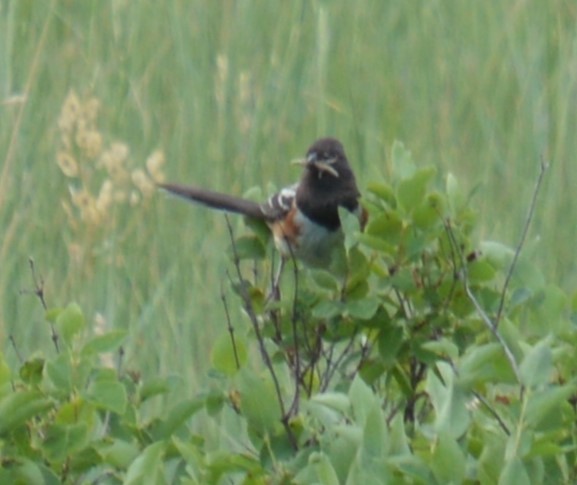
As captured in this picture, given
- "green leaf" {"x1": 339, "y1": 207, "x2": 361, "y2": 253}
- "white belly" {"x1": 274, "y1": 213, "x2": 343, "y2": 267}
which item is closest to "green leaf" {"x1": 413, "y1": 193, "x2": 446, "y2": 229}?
"green leaf" {"x1": 339, "y1": 207, "x2": 361, "y2": 253}

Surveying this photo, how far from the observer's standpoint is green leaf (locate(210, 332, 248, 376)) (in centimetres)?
246

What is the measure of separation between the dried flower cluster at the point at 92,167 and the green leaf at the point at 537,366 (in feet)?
8.73

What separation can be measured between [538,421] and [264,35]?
3.79m

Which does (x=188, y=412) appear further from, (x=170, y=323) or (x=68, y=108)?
(x=68, y=108)

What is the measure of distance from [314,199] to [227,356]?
236 cm

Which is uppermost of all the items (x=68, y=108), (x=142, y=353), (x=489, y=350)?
(x=489, y=350)

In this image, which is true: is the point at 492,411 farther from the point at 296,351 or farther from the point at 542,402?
the point at 296,351

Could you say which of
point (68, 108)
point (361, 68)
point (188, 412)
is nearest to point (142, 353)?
point (68, 108)

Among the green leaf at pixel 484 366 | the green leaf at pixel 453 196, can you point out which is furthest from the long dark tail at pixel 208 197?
the green leaf at pixel 484 366

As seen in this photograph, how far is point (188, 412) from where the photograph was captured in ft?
8.00

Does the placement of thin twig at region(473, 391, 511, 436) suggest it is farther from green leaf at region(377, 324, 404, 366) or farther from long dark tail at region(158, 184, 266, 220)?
long dark tail at region(158, 184, 266, 220)

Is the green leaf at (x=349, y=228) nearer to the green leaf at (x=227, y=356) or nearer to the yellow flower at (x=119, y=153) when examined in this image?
the green leaf at (x=227, y=356)

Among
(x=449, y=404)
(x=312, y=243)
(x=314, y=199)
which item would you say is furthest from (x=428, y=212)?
(x=314, y=199)

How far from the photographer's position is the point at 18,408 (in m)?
2.27
